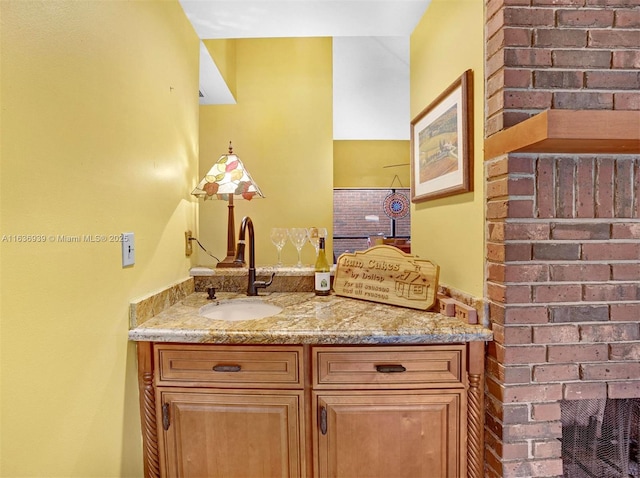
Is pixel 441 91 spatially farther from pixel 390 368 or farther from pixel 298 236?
pixel 390 368

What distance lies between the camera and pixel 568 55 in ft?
3.43

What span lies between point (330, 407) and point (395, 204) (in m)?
6.07

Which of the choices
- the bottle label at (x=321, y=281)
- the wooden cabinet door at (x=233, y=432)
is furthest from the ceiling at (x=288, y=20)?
the wooden cabinet door at (x=233, y=432)

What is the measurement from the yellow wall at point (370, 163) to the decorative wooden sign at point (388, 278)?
5.15 metres

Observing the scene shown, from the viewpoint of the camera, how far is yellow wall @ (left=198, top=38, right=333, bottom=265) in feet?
8.35

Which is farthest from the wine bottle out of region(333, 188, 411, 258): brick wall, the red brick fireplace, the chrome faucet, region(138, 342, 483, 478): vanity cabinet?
region(333, 188, 411, 258): brick wall

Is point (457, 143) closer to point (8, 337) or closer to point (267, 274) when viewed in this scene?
point (267, 274)

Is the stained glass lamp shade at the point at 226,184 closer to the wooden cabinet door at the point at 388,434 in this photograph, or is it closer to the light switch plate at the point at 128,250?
the light switch plate at the point at 128,250

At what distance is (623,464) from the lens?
3.69 feet

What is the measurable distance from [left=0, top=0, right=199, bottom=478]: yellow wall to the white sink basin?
26 cm

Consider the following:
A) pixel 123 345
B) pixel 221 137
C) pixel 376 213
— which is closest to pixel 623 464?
pixel 123 345

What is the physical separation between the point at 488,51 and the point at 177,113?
1303 mm

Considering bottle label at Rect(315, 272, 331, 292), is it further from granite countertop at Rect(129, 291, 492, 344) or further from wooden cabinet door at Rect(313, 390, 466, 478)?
wooden cabinet door at Rect(313, 390, 466, 478)

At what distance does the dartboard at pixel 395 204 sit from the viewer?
6848mm
